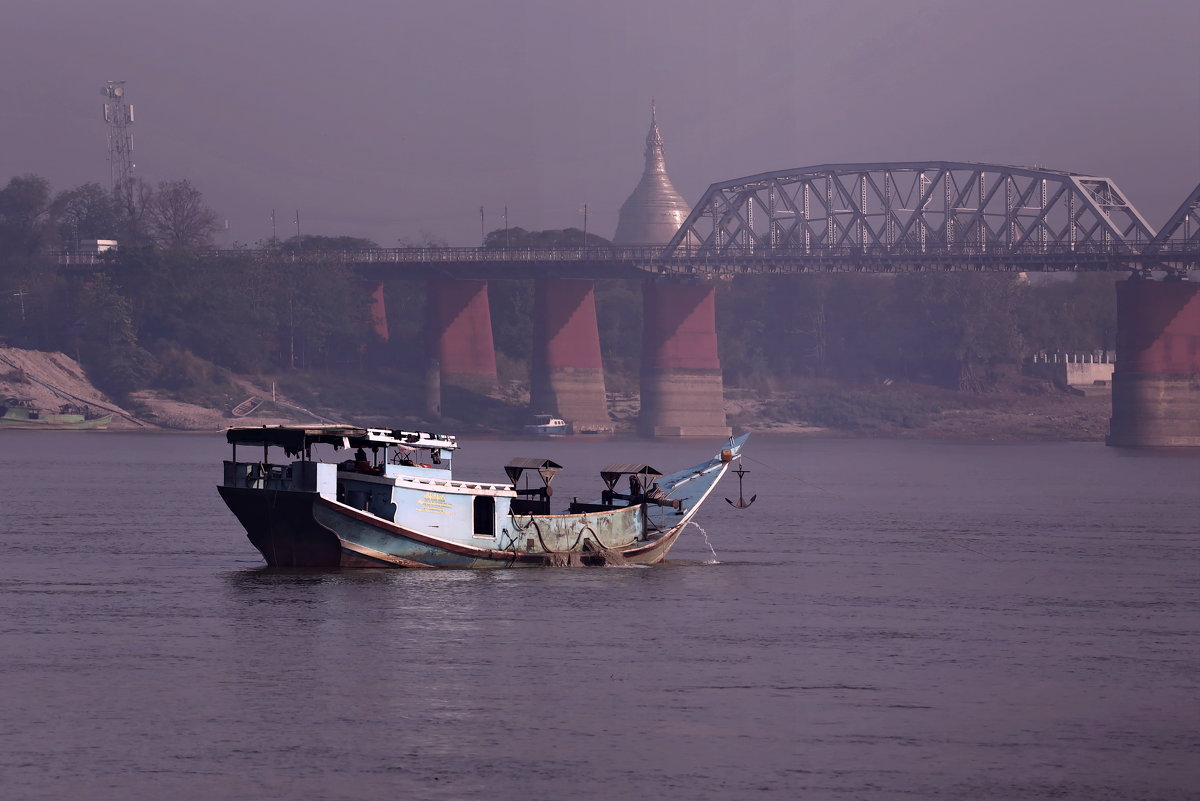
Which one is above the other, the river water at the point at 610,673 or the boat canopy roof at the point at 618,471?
the boat canopy roof at the point at 618,471

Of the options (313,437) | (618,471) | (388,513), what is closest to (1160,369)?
(618,471)

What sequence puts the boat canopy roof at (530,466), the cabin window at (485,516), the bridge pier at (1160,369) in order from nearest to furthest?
the cabin window at (485,516), the boat canopy roof at (530,466), the bridge pier at (1160,369)

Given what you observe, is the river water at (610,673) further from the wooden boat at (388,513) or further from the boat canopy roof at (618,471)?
the boat canopy roof at (618,471)

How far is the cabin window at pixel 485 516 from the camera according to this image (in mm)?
59531

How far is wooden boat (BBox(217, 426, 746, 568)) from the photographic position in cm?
5753

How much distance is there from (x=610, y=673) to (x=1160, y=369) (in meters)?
156

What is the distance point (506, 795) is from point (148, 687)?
1196 centimetres

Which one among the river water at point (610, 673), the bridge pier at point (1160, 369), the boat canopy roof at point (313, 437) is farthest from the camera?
the bridge pier at point (1160, 369)

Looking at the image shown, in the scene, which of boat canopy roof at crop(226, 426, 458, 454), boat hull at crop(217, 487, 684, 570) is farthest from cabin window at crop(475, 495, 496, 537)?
boat canopy roof at crop(226, 426, 458, 454)

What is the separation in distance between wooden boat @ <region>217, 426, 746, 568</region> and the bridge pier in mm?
136898

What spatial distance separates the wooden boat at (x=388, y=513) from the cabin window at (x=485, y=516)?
3 cm

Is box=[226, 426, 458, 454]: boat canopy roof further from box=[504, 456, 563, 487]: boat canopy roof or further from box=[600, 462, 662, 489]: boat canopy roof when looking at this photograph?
box=[600, 462, 662, 489]: boat canopy roof

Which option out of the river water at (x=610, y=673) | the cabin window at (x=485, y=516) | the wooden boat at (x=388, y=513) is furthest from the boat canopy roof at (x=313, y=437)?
the river water at (x=610, y=673)

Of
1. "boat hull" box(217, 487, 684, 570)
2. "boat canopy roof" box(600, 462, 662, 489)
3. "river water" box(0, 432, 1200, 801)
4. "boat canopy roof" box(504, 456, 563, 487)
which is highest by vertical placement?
"boat canopy roof" box(504, 456, 563, 487)
